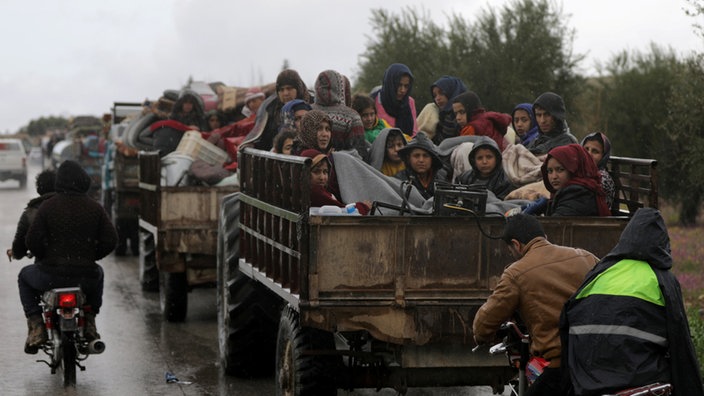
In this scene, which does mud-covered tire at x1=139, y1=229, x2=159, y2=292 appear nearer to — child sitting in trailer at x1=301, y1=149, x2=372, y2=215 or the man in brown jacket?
child sitting in trailer at x1=301, y1=149, x2=372, y2=215

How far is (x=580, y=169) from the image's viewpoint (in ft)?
27.1

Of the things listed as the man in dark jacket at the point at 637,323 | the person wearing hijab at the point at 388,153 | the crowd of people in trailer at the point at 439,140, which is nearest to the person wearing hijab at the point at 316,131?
the crowd of people in trailer at the point at 439,140

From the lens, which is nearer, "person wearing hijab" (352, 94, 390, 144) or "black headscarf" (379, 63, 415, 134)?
"person wearing hijab" (352, 94, 390, 144)

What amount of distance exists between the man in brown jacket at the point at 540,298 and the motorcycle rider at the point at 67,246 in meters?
4.82

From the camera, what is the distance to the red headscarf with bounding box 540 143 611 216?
820 centimetres

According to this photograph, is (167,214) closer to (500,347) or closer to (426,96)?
(500,347)

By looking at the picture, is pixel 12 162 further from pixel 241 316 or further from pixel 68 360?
pixel 241 316

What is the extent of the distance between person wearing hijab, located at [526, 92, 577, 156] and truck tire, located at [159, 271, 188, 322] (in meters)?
4.81

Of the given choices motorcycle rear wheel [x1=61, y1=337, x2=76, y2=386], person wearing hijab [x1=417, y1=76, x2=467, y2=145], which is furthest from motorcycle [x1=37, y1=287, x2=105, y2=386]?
person wearing hijab [x1=417, y1=76, x2=467, y2=145]

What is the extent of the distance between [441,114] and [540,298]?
21.4ft

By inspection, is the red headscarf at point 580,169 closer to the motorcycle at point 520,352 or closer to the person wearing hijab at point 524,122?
the motorcycle at point 520,352

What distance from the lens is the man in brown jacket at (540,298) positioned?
6414 millimetres

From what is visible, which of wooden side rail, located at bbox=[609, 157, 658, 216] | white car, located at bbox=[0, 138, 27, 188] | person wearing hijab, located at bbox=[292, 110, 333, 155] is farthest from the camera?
white car, located at bbox=[0, 138, 27, 188]

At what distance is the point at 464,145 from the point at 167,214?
4.33m
